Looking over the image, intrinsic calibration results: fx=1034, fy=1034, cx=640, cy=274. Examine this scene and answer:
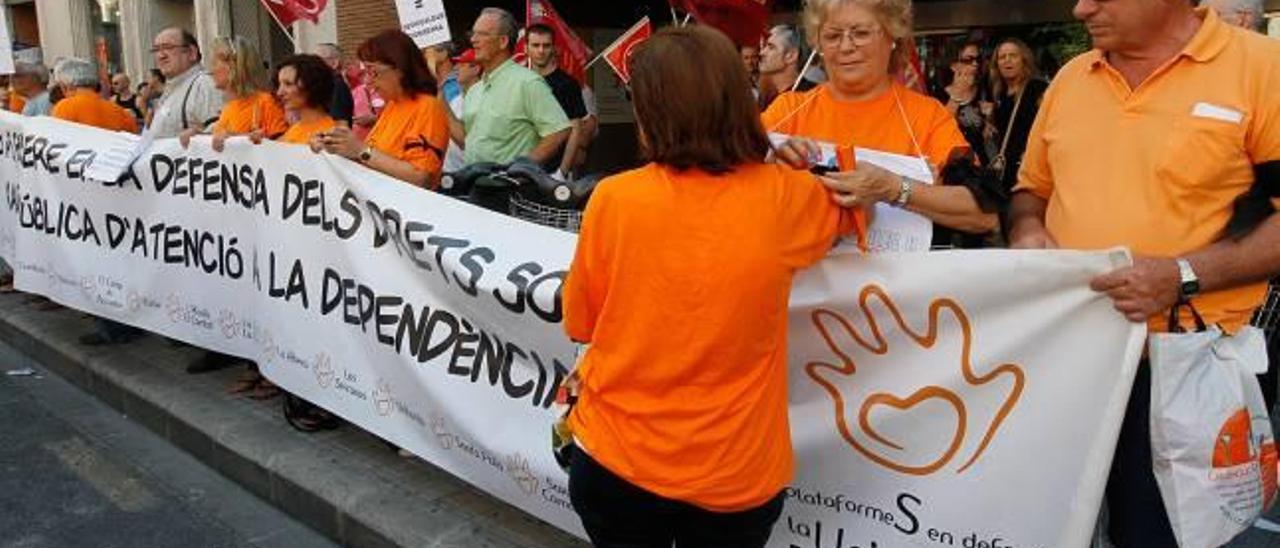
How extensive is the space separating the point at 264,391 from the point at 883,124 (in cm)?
329

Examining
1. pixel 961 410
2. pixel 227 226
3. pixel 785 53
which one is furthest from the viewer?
pixel 785 53

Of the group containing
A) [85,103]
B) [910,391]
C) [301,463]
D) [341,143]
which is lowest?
[301,463]

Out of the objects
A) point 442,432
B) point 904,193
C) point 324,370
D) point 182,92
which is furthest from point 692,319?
point 182,92

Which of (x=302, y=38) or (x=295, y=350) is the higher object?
(x=302, y=38)

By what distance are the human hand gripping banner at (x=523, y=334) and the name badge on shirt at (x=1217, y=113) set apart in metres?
0.32

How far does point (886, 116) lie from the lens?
2490mm

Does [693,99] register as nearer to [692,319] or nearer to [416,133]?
[692,319]

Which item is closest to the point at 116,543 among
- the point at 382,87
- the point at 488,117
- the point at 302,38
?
the point at 382,87

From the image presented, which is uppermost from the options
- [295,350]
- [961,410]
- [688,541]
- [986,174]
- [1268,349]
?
[986,174]

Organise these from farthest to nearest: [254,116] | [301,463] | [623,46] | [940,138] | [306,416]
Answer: [623,46], [254,116], [306,416], [301,463], [940,138]

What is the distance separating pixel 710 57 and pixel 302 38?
38.7 feet

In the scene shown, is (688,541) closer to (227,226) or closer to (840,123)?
(840,123)

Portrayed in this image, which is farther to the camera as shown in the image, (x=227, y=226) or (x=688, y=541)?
(x=227, y=226)

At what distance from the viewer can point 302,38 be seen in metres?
12.6
